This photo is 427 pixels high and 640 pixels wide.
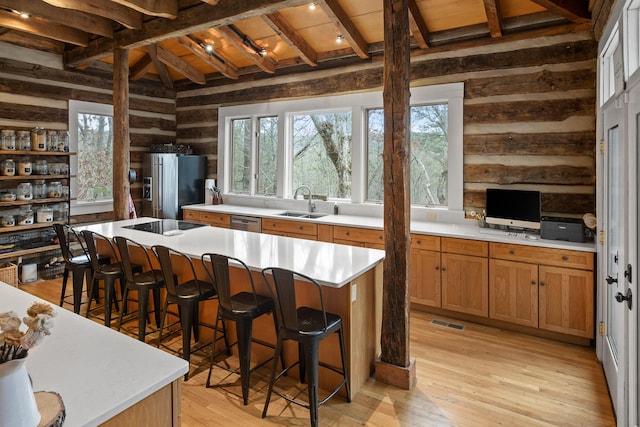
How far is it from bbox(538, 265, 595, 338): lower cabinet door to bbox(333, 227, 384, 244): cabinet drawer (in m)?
1.57

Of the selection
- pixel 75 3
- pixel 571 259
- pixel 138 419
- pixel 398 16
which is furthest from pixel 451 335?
pixel 75 3

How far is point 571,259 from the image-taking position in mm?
3275

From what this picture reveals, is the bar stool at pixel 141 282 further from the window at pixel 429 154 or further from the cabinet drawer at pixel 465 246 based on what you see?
the window at pixel 429 154

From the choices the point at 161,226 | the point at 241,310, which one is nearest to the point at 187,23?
the point at 161,226

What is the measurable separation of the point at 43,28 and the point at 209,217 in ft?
9.74

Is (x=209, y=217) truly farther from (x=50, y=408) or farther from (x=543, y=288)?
(x=50, y=408)

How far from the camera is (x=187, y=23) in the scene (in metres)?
3.97

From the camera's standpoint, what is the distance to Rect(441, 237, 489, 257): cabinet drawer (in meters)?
3.66

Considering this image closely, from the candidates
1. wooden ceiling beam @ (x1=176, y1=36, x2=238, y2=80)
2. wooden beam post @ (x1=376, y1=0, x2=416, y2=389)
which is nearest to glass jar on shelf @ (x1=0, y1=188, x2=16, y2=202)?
wooden ceiling beam @ (x1=176, y1=36, x2=238, y2=80)

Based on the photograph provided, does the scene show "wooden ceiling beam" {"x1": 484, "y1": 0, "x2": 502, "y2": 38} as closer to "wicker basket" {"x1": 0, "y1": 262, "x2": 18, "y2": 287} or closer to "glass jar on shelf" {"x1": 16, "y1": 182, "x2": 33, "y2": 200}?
"glass jar on shelf" {"x1": 16, "y1": 182, "x2": 33, "y2": 200}

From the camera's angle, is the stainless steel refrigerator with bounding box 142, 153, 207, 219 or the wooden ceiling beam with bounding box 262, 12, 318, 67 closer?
the wooden ceiling beam with bounding box 262, 12, 318, 67

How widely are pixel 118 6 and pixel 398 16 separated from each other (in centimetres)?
308

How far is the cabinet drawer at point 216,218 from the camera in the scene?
5.57 meters

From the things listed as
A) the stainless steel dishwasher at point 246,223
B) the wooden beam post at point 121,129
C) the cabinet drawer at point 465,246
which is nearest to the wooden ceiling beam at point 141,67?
the wooden beam post at point 121,129
